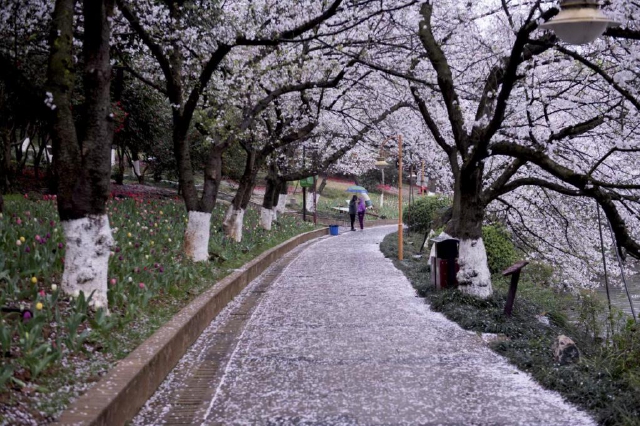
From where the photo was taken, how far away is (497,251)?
58.2 feet

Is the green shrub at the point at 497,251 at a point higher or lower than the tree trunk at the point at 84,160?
lower

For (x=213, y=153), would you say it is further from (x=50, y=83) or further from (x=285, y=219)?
(x=285, y=219)

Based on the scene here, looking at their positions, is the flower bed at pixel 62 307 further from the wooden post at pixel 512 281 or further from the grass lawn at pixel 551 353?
the wooden post at pixel 512 281

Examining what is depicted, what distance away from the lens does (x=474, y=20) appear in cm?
1192

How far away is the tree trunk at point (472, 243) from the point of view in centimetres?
1108

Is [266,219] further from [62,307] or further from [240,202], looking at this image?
[62,307]

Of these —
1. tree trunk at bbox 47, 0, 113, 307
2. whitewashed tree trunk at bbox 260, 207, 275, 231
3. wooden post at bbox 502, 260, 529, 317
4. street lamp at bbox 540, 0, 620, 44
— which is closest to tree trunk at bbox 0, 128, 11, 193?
whitewashed tree trunk at bbox 260, 207, 275, 231

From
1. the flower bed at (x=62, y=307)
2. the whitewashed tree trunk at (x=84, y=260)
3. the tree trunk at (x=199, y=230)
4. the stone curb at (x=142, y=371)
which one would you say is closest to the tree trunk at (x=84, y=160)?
the whitewashed tree trunk at (x=84, y=260)

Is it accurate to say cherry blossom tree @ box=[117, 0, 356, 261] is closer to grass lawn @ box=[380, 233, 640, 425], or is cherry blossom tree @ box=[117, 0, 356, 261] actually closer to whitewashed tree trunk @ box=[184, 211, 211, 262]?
whitewashed tree trunk @ box=[184, 211, 211, 262]

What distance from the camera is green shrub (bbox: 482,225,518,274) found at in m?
17.7

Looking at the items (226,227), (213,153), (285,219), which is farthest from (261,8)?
(285,219)

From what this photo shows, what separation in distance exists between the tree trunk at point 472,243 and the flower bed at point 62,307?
13.8 feet

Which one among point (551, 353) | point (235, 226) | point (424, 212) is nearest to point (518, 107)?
point (551, 353)

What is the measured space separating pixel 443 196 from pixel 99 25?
26.1 metres
